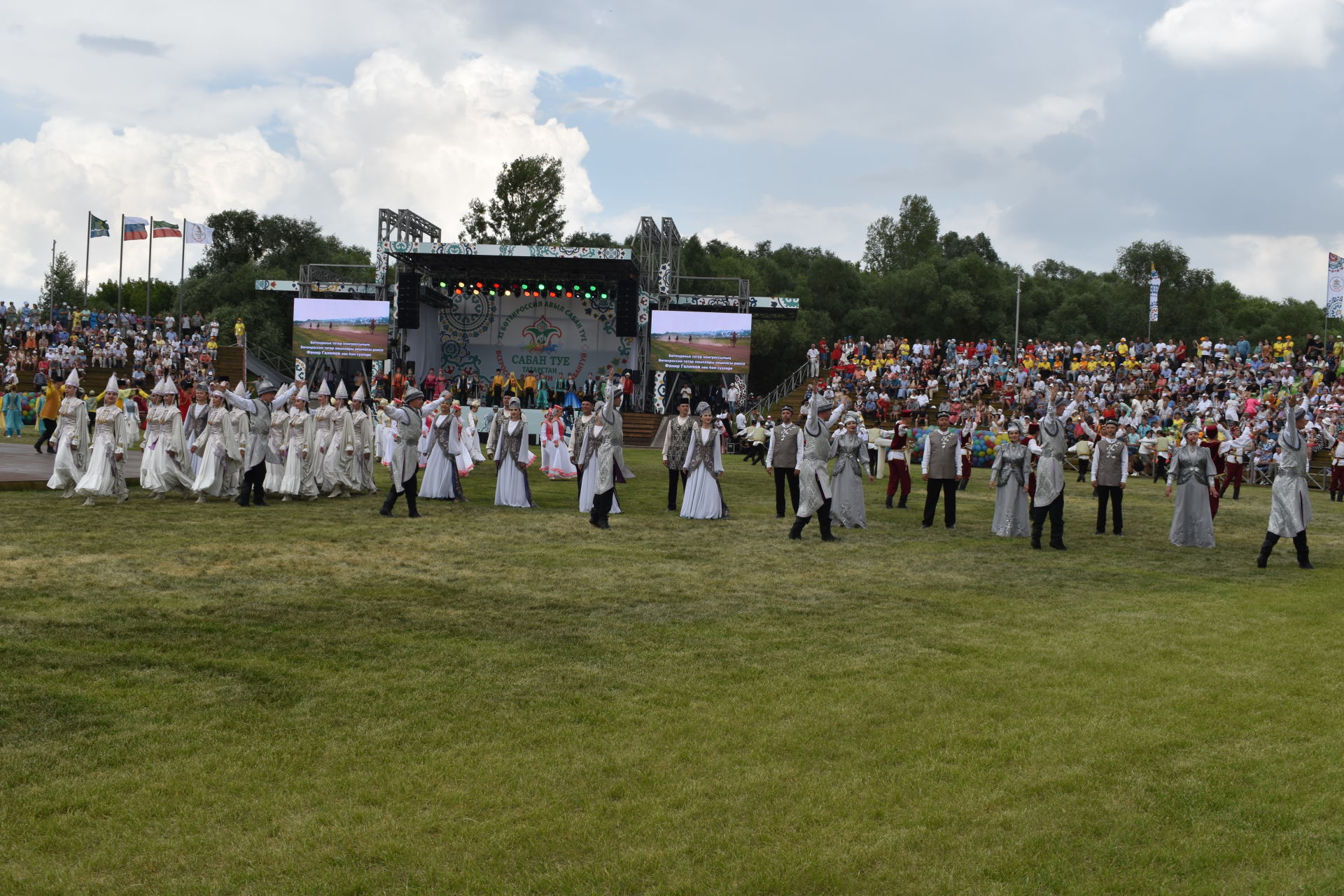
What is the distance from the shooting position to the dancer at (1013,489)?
50.2 feet

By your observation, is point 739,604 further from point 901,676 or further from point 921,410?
point 921,410

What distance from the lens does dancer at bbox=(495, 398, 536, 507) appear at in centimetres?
1719

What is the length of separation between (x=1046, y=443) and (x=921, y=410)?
22176 millimetres

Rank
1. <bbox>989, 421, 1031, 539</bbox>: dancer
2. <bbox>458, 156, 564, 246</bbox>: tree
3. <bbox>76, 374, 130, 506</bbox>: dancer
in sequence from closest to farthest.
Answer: <bbox>989, 421, 1031, 539</bbox>: dancer, <bbox>76, 374, 130, 506</bbox>: dancer, <bbox>458, 156, 564, 246</bbox>: tree

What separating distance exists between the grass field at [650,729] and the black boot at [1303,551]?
1068mm

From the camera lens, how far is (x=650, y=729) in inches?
233

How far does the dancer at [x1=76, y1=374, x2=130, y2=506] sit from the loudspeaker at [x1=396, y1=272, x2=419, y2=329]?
2273 centimetres

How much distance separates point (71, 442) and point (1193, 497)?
1569 cm

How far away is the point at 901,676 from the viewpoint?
23.3 feet

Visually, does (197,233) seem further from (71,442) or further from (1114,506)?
(1114,506)

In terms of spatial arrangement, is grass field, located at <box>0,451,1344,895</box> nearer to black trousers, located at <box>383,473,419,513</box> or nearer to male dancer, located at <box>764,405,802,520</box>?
black trousers, located at <box>383,473,419,513</box>

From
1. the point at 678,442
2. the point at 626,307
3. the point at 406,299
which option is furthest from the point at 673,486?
the point at 406,299

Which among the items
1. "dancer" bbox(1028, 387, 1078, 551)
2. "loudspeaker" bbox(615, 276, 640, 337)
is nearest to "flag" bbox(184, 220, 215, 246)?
"loudspeaker" bbox(615, 276, 640, 337)

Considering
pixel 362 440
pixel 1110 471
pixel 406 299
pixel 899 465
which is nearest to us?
pixel 1110 471
